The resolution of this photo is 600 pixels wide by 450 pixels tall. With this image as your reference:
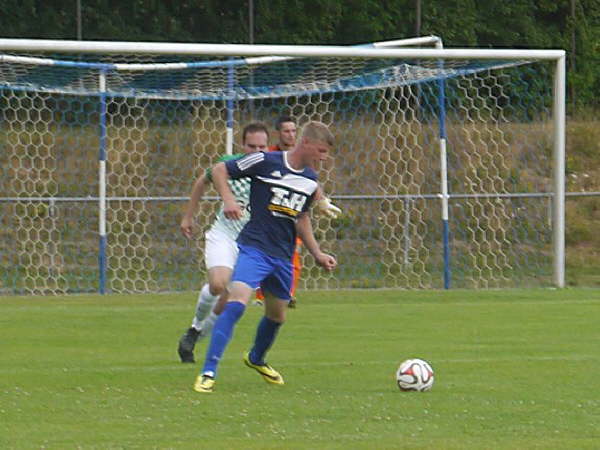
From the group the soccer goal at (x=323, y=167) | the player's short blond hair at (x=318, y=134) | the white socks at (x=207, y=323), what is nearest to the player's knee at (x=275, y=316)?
the white socks at (x=207, y=323)

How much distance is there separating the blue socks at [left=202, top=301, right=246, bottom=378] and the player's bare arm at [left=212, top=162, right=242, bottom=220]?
22.7 inches

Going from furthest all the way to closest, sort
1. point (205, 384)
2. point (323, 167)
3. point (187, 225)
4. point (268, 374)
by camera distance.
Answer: point (323, 167) < point (187, 225) < point (268, 374) < point (205, 384)

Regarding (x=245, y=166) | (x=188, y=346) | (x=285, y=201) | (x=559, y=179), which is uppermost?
(x=559, y=179)

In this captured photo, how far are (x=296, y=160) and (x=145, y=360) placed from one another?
88.4 inches

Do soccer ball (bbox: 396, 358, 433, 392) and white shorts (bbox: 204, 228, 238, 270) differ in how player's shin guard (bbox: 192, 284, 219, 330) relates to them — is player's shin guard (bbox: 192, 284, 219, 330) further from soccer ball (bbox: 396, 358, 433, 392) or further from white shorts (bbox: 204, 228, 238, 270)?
soccer ball (bbox: 396, 358, 433, 392)

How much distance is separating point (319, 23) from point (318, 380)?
65.3ft

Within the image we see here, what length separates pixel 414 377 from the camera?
26.7 feet

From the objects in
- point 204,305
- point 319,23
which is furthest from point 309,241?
point 319,23

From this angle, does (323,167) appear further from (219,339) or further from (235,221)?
(219,339)

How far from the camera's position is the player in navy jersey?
26.9ft

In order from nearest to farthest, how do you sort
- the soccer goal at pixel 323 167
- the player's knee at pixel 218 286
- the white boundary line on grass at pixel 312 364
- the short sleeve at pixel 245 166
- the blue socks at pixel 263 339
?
the short sleeve at pixel 245 166 < the blue socks at pixel 263 339 < the white boundary line on grass at pixel 312 364 < the player's knee at pixel 218 286 < the soccer goal at pixel 323 167

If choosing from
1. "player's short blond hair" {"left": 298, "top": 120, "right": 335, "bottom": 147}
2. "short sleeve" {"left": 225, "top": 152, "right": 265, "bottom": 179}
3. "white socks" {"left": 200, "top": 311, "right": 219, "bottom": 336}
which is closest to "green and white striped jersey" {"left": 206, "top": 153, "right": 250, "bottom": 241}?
"white socks" {"left": 200, "top": 311, "right": 219, "bottom": 336}

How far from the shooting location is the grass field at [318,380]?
261 inches

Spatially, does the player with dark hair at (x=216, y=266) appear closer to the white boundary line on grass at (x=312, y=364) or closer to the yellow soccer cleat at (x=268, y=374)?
the white boundary line on grass at (x=312, y=364)
